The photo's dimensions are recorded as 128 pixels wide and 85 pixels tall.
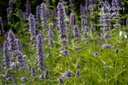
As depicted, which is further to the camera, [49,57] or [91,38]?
[49,57]

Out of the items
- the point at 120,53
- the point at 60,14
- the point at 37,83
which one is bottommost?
the point at 37,83

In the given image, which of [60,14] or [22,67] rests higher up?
[60,14]

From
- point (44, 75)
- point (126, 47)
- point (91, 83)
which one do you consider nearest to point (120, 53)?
point (126, 47)

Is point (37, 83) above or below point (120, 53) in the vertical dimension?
below

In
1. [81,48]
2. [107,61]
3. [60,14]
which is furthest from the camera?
[81,48]

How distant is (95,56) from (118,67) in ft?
1.07

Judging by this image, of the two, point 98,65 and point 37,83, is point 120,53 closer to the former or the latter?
point 98,65

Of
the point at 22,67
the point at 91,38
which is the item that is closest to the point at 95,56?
the point at 91,38

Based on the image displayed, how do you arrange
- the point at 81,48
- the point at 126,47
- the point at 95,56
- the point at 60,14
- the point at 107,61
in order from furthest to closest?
the point at 81,48
the point at 126,47
the point at 95,56
the point at 107,61
the point at 60,14

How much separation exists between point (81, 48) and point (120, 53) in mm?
754

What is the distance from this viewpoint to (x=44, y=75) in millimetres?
4211

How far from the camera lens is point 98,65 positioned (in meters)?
4.55

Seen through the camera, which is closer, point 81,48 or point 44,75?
point 44,75

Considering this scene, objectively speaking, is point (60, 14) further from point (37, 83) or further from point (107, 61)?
point (37, 83)
